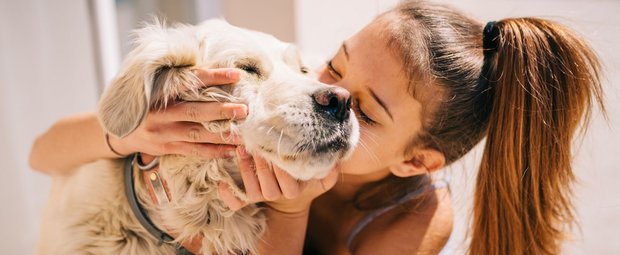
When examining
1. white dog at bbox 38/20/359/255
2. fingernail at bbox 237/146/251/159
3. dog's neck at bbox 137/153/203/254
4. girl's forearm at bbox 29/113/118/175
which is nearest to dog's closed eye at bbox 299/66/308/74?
white dog at bbox 38/20/359/255

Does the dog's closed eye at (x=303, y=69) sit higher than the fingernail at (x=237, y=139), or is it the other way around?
the dog's closed eye at (x=303, y=69)

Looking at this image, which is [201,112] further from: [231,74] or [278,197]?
[278,197]

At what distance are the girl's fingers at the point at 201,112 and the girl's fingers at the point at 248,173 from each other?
9 cm

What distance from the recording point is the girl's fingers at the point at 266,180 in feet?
3.82

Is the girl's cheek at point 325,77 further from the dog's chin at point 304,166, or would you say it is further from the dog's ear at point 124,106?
the dog's ear at point 124,106

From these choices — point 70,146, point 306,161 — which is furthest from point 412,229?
point 70,146

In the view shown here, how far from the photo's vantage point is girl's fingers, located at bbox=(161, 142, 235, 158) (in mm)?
1212

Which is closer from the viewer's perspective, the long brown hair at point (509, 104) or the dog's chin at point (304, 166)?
the dog's chin at point (304, 166)

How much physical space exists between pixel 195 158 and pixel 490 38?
2.96 ft

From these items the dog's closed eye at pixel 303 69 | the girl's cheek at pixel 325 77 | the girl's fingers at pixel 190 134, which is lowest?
the girl's fingers at pixel 190 134

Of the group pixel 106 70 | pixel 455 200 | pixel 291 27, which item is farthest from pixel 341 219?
pixel 106 70

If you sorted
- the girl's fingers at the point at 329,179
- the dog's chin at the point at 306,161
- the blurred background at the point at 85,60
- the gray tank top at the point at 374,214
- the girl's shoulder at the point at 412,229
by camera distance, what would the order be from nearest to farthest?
1. the dog's chin at the point at 306,161
2. the girl's fingers at the point at 329,179
3. the girl's shoulder at the point at 412,229
4. the gray tank top at the point at 374,214
5. the blurred background at the point at 85,60

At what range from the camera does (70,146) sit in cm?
155

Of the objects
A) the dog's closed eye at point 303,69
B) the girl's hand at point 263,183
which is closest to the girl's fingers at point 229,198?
the girl's hand at point 263,183
